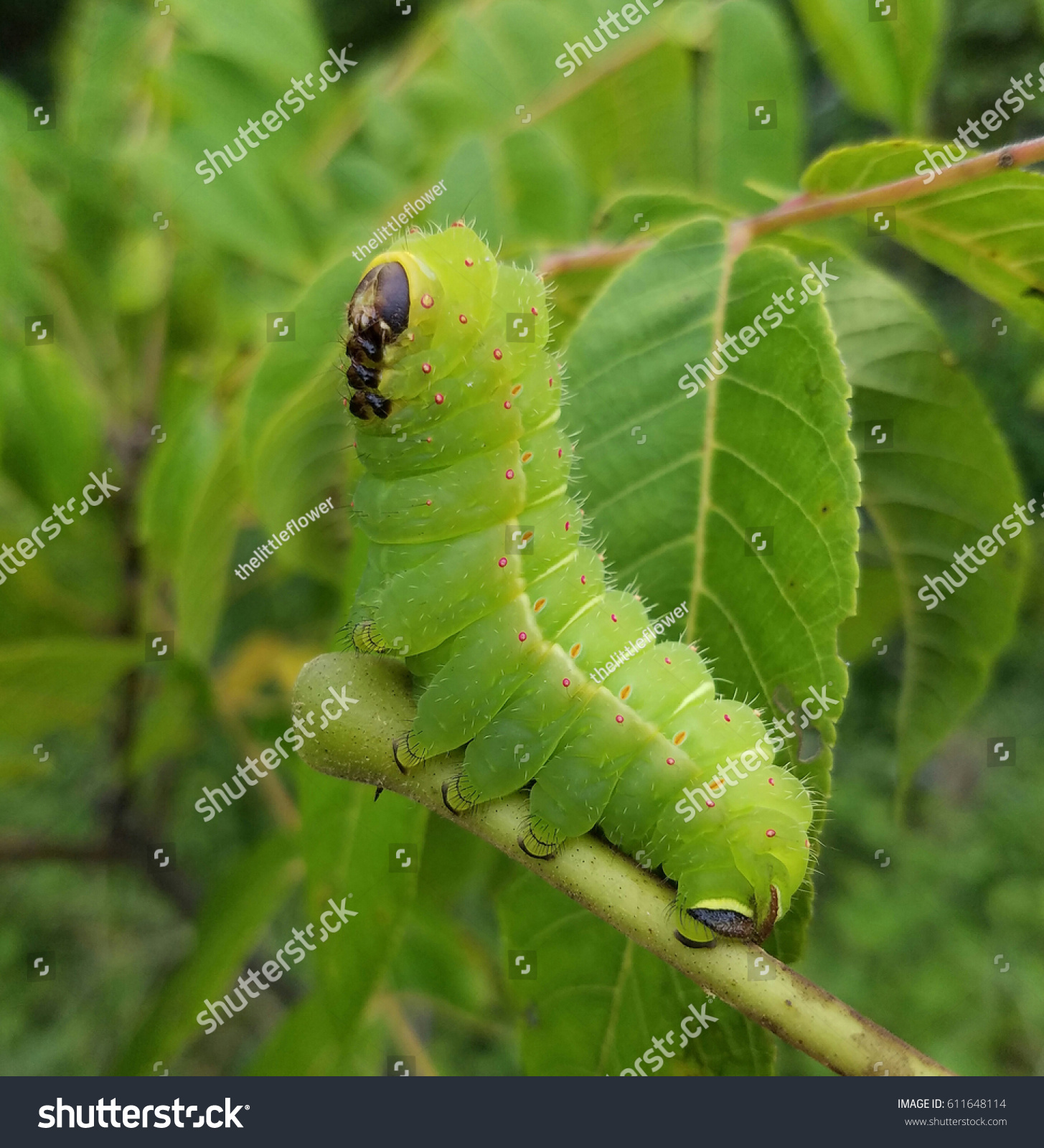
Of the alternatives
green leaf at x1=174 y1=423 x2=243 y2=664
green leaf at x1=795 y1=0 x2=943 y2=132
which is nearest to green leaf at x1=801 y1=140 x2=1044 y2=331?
green leaf at x1=795 y1=0 x2=943 y2=132

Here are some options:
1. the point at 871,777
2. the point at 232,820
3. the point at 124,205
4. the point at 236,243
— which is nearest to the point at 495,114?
the point at 236,243

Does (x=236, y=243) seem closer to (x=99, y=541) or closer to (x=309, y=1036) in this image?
(x=99, y=541)

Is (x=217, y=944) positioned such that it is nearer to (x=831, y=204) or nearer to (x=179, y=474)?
(x=179, y=474)

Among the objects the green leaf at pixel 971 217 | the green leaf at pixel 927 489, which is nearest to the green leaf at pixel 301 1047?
the green leaf at pixel 927 489

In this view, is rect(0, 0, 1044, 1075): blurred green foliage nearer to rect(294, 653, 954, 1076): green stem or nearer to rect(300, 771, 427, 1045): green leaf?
rect(300, 771, 427, 1045): green leaf

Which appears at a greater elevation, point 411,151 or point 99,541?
point 411,151

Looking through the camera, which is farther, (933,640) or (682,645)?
(933,640)

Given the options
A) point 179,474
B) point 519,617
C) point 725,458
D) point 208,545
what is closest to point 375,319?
point 519,617

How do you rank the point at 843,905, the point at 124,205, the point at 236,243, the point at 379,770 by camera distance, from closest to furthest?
1. the point at 379,770
2. the point at 236,243
3. the point at 124,205
4. the point at 843,905
